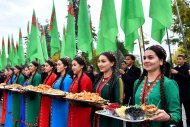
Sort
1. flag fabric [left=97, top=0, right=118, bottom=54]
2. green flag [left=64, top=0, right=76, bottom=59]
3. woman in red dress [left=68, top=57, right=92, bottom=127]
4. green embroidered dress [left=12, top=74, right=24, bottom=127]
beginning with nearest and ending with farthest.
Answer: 1. woman in red dress [left=68, top=57, right=92, bottom=127]
2. flag fabric [left=97, top=0, right=118, bottom=54]
3. green embroidered dress [left=12, top=74, right=24, bottom=127]
4. green flag [left=64, top=0, right=76, bottom=59]

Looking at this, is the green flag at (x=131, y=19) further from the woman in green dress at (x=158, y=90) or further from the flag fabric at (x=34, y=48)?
the flag fabric at (x=34, y=48)

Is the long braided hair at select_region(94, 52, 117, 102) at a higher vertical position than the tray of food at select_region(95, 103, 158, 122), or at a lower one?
higher

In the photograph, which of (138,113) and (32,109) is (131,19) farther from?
(138,113)

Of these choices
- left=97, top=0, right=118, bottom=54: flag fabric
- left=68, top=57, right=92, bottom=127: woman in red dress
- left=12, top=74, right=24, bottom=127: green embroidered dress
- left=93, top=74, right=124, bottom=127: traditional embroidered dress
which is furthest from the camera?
left=12, top=74, right=24, bottom=127: green embroidered dress

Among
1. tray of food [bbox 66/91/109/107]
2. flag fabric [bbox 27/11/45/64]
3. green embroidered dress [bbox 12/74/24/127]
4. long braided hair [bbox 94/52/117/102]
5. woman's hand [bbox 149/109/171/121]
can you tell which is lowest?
green embroidered dress [bbox 12/74/24/127]

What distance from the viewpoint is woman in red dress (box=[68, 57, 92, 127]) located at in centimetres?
484

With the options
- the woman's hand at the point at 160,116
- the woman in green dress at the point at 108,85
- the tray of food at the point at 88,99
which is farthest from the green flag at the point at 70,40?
the woman's hand at the point at 160,116

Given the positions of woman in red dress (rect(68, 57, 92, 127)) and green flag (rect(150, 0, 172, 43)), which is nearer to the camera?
woman in red dress (rect(68, 57, 92, 127))

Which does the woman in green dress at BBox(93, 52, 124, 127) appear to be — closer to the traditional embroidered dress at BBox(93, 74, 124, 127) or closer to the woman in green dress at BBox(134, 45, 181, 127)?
the traditional embroidered dress at BBox(93, 74, 124, 127)

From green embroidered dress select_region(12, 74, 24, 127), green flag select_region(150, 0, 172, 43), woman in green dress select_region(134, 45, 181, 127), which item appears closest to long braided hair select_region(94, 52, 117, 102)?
woman in green dress select_region(134, 45, 181, 127)

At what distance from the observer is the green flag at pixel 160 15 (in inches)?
217

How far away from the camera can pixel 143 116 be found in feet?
8.99

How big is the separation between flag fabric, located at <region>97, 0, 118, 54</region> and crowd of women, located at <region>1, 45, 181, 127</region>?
91 centimetres

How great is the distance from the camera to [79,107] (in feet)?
15.8
